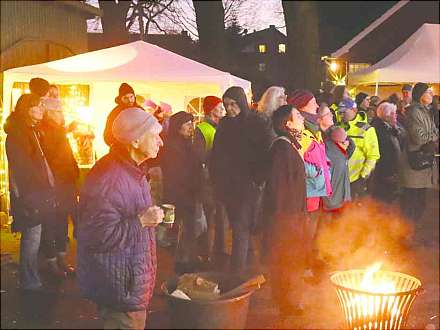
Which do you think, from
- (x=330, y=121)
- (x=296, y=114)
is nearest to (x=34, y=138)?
(x=296, y=114)

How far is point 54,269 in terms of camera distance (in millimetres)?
6121

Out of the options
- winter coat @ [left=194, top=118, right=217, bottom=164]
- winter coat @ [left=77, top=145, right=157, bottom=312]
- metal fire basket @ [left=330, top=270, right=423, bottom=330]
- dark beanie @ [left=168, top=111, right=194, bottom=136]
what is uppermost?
dark beanie @ [left=168, top=111, right=194, bottom=136]

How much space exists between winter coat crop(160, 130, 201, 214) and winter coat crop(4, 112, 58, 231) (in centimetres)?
134

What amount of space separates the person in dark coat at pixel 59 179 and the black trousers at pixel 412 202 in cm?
405

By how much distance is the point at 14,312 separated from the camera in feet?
17.3

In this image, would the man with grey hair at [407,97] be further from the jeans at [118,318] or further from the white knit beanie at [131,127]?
the jeans at [118,318]

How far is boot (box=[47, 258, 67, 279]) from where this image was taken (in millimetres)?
6105

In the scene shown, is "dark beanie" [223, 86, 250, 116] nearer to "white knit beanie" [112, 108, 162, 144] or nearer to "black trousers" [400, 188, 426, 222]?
"white knit beanie" [112, 108, 162, 144]

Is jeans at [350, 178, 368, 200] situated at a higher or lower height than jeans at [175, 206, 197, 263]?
higher

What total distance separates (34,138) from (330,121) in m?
2.84

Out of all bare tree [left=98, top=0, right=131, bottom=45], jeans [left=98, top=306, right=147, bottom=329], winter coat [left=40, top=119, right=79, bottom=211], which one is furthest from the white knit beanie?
bare tree [left=98, top=0, right=131, bottom=45]

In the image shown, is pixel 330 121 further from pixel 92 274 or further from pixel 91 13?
pixel 91 13

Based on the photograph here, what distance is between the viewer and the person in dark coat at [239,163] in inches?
222

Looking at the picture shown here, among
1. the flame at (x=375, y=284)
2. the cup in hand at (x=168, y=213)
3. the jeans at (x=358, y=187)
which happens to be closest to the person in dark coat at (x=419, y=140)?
the jeans at (x=358, y=187)
